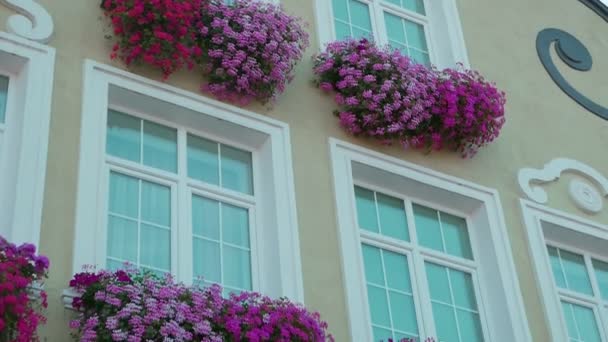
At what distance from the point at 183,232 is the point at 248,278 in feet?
1.82

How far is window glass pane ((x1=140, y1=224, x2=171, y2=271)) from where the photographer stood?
8680 mm

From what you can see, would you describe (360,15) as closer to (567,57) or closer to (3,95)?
(567,57)

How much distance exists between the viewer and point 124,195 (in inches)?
352

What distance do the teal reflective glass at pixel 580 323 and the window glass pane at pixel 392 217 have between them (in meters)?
1.51

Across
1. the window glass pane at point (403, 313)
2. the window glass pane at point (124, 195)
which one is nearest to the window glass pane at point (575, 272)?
the window glass pane at point (403, 313)

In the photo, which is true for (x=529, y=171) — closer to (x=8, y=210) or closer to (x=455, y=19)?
(x=455, y=19)

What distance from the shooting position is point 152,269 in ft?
28.3

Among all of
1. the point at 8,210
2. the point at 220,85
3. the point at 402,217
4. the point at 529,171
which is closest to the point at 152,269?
the point at 8,210

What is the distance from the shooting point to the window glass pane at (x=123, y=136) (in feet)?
30.1

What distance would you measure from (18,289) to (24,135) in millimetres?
1673

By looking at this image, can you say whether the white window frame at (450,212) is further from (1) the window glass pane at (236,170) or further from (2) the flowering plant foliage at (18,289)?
(2) the flowering plant foliage at (18,289)

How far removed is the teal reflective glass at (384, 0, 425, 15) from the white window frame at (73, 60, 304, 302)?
2688mm

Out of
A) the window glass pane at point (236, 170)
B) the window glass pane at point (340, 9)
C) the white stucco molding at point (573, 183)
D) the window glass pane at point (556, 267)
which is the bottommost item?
the window glass pane at point (556, 267)

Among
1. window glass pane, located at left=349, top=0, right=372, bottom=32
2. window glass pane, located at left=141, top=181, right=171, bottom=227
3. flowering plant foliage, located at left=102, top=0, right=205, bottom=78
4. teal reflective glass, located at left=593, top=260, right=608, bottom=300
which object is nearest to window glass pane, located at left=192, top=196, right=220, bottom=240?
window glass pane, located at left=141, top=181, right=171, bottom=227
